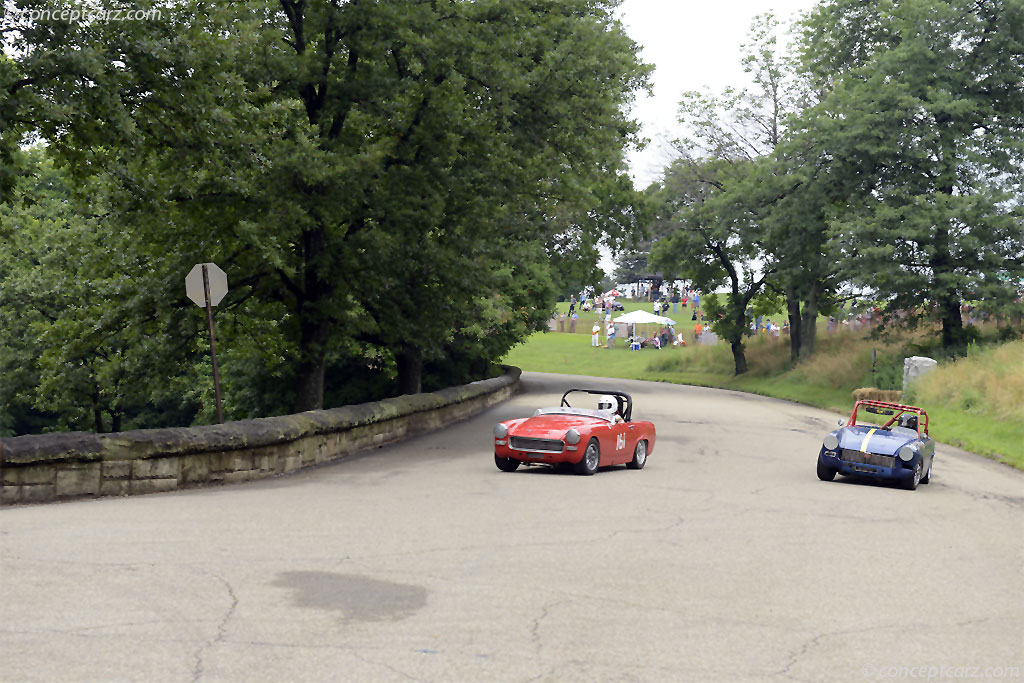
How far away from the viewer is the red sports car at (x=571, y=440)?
1520 centimetres

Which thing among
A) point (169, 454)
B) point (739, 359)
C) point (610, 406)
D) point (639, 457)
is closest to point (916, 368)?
point (639, 457)

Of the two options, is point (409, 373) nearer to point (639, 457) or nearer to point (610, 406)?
point (610, 406)

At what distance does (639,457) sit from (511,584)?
9.33m

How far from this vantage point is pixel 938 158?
35.4 m

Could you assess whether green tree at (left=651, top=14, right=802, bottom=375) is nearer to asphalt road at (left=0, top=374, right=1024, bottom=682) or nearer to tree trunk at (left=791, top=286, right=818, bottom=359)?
tree trunk at (left=791, top=286, right=818, bottom=359)

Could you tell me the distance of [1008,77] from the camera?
3550 centimetres

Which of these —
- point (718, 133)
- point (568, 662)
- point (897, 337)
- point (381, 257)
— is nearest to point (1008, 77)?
point (897, 337)

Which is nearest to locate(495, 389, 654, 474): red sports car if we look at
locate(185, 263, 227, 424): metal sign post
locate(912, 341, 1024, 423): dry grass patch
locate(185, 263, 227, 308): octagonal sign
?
locate(185, 263, 227, 424): metal sign post

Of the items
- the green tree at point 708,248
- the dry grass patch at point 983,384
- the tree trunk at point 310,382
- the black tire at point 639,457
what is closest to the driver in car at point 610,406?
the black tire at point 639,457

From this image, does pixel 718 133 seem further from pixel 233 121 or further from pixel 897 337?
pixel 233 121

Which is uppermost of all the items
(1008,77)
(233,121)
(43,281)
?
(1008,77)

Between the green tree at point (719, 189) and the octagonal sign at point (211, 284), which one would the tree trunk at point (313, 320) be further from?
the green tree at point (719, 189)

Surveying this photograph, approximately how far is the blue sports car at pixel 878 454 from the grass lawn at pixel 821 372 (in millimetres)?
4944

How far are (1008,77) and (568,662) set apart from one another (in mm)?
35400
